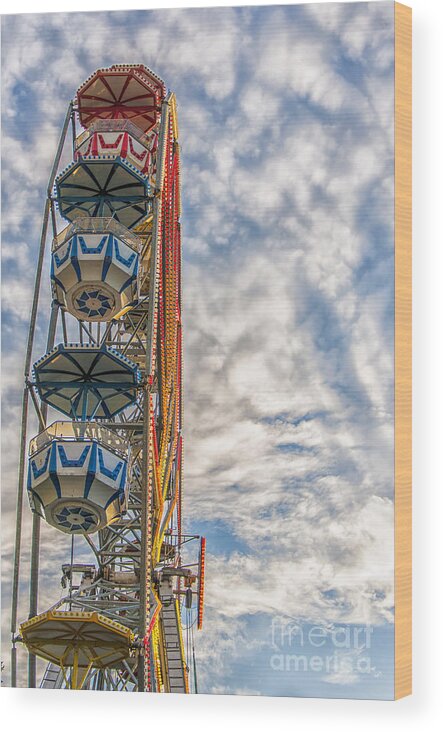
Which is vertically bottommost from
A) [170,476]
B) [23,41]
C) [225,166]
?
[170,476]

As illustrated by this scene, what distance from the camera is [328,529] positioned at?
683 inches

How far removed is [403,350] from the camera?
16906mm

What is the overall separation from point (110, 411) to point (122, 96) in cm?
645

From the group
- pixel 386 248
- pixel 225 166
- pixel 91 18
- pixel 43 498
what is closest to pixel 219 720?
pixel 43 498

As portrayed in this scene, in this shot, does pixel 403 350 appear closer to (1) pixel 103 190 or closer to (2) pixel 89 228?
(2) pixel 89 228

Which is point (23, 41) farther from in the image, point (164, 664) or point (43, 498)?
point (164, 664)

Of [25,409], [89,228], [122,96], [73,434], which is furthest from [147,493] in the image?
[122,96]

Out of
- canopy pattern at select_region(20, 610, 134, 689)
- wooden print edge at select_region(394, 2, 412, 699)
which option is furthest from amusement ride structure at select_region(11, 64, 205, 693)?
Answer: wooden print edge at select_region(394, 2, 412, 699)

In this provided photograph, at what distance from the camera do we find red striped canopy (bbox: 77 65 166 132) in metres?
20.0

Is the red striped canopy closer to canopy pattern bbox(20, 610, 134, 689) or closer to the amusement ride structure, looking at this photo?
the amusement ride structure

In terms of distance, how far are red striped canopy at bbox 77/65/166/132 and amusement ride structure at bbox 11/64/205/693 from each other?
5 centimetres

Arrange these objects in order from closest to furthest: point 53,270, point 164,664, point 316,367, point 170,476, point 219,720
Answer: point 219,720
point 316,367
point 53,270
point 164,664
point 170,476

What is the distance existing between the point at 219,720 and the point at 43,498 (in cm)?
471

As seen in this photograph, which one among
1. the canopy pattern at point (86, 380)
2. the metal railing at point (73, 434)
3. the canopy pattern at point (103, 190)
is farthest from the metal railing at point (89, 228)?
the metal railing at point (73, 434)
